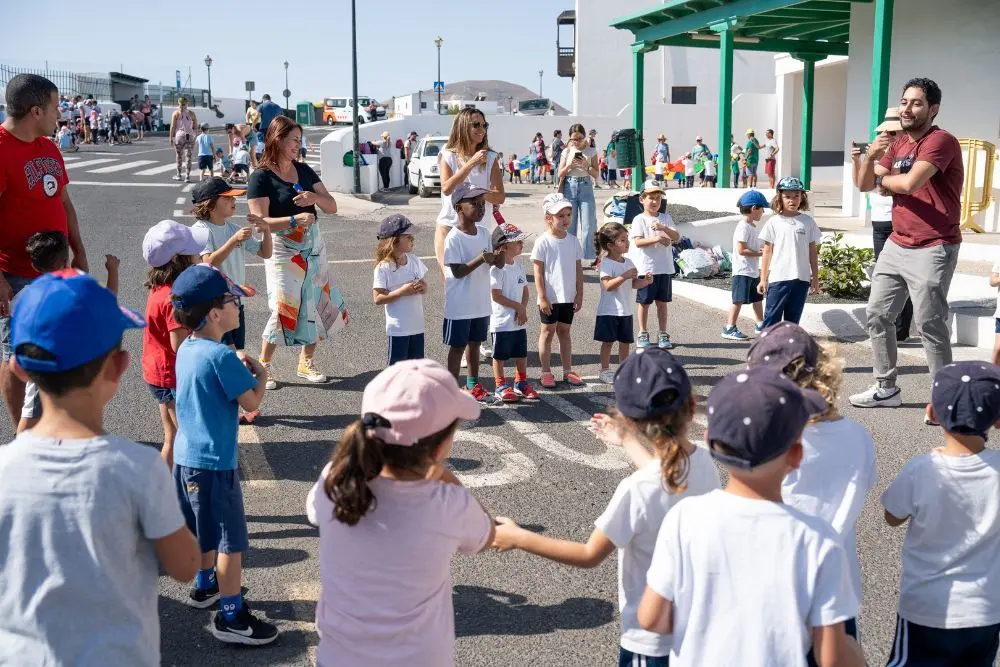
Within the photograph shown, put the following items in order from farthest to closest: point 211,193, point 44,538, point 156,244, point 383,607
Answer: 1. point 211,193
2. point 156,244
3. point 383,607
4. point 44,538

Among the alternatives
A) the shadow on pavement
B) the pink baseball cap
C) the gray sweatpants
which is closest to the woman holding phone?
the gray sweatpants

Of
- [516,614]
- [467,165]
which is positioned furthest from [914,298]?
[516,614]

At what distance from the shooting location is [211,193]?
612 cm

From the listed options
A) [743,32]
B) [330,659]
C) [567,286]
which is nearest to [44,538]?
[330,659]

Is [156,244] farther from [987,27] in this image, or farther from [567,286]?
[987,27]

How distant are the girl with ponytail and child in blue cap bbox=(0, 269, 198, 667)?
97 centimetres

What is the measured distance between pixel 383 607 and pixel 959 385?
1.87 m

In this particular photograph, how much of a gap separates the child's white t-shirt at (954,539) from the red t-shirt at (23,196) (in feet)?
15.0

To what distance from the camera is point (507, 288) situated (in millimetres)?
7105

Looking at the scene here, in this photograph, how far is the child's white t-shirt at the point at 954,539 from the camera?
285cm

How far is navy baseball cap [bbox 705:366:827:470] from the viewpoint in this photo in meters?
2.19

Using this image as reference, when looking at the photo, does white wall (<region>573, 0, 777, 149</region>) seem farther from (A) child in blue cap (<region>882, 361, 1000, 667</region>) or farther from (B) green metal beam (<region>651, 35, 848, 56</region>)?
(A) child in blue cap (<region>882, 361, 1000, 667</region>)

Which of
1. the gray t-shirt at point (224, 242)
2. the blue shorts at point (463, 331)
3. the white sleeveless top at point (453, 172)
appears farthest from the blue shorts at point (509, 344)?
the gray t-shirt at point (224, 242)

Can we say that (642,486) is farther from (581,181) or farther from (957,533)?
(581,181)
